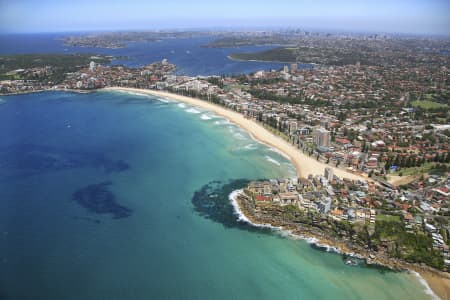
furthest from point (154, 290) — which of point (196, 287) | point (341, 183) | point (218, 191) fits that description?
point (341, 183)

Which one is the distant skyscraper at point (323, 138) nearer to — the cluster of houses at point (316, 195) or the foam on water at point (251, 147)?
the foam on water at point (251, 147)

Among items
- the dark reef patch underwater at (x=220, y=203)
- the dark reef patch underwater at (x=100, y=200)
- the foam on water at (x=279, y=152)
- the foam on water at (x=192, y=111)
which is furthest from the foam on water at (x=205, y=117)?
→ the dark reef patch underwater at (x=100, y=200)

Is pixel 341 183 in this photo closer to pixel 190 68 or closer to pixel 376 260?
pixel 376 260

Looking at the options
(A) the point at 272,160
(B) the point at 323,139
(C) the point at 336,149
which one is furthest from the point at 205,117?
(C) the point at 336,149

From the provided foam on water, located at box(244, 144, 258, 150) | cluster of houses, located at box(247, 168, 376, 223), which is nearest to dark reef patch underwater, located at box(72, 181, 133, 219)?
cluster of houses, located at box(247, 168, 376, 223)

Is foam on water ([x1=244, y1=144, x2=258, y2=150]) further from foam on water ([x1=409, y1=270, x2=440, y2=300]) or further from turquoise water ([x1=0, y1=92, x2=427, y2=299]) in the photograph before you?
foam on water ([x1=409, y1=270, x2=440, y2=300])

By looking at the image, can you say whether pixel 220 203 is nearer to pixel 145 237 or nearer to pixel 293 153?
pixel 145 237
